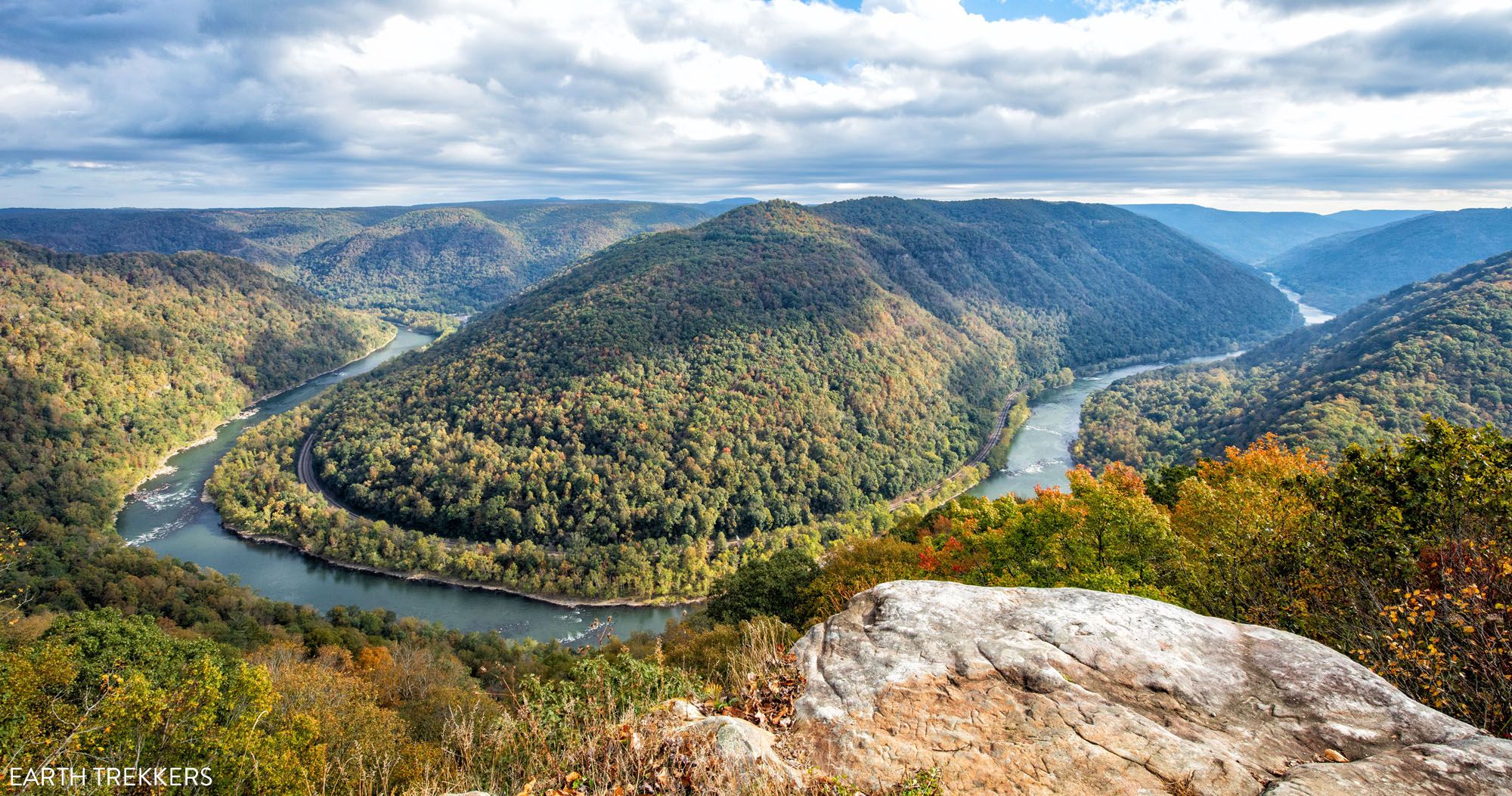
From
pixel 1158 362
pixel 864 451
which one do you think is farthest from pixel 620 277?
pixel 1158 362

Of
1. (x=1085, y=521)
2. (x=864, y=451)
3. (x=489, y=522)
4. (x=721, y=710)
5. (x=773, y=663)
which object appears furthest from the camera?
(x=864, y=451)

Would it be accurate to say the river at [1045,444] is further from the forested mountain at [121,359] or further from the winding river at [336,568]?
the forested mountain at [121,359]

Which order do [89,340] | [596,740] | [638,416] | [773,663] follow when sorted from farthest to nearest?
[89,340]
[638,416]
[773,663]
[596,740]

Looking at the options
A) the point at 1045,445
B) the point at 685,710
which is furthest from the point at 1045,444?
the point at 685,710

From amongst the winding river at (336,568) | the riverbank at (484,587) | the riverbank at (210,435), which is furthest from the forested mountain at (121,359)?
the riverbank at (484,587)

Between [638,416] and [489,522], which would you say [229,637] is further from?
[638,416]

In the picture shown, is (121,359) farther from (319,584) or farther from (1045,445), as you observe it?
(1045,445)
